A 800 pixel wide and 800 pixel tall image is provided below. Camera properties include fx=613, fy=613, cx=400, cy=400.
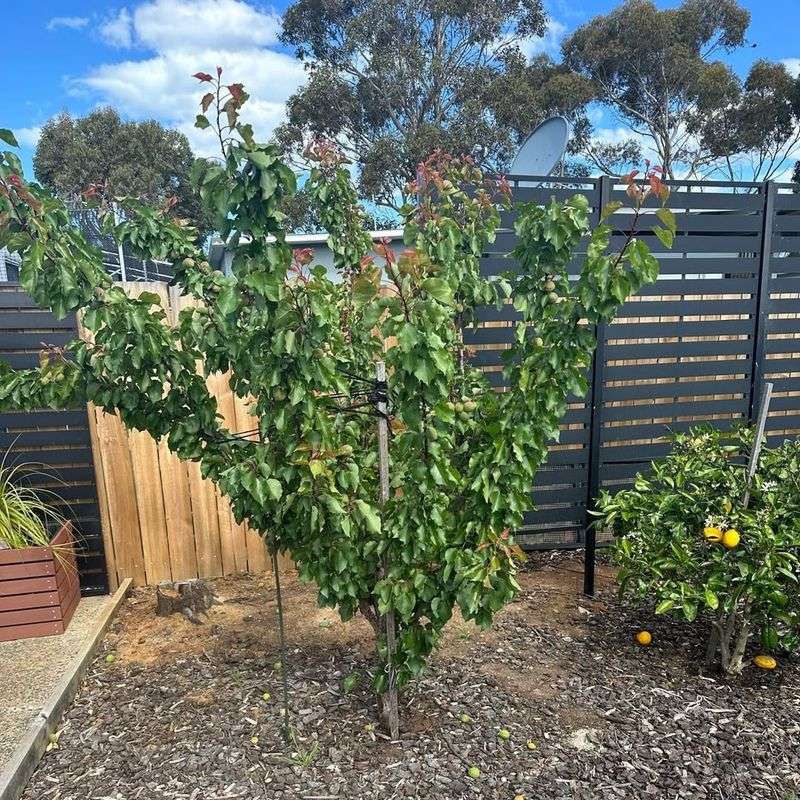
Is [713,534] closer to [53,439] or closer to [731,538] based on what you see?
[731,538]

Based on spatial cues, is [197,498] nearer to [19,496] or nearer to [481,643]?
[19,496]

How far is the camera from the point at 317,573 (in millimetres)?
1955

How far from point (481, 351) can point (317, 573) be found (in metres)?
1.89

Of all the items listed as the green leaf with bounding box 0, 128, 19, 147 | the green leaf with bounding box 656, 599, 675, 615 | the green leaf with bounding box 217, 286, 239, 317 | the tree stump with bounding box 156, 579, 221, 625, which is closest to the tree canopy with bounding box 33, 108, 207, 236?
the tree stump with bounding box 156, 579, 221, 625

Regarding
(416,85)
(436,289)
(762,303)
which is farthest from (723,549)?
(416,85)

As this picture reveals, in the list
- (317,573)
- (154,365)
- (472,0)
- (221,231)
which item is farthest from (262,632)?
(472,0)

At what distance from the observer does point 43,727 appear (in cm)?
227

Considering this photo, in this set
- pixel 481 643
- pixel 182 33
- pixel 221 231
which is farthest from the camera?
pixel 182 33

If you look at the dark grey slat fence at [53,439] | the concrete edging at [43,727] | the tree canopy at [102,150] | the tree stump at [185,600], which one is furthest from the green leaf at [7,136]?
the tree canopy at [102,150]

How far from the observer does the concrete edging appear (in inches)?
79.9

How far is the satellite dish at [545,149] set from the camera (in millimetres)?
3699

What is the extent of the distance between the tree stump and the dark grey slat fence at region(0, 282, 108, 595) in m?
0.42

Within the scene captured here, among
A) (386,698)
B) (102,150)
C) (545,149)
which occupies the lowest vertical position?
(386,698)

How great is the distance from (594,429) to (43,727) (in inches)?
114
